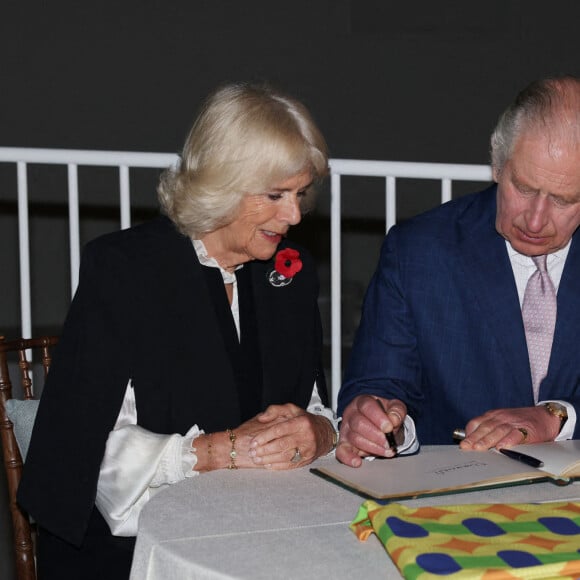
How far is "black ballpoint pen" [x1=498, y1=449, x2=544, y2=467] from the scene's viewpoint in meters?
1.80

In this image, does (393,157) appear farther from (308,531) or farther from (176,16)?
(308,531)

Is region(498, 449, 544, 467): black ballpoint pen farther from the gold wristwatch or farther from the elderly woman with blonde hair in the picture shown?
the elderly woman with blonde hair

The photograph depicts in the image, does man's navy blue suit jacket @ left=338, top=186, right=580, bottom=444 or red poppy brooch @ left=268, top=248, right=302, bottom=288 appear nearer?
man's navy blue suit jacket @ left=338, top=186, right=580, bottom=444

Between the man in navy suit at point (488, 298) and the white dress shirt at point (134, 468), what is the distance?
1.08 feet

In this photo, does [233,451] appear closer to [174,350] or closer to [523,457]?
[174,350]

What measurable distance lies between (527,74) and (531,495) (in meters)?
5.40

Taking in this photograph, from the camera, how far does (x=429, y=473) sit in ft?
5.76

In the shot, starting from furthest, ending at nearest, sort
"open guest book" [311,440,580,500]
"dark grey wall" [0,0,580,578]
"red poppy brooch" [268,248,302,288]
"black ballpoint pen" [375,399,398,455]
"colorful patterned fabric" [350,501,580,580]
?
"dark grey wall" [0,0,580,578] → "red poppy brooch" [268,248,302,288] → "black ballpoint pen" [375,399,398,455] → "open guest book" [311,440,580,500] → "colorful patterned fabric" [350,501,580,580]

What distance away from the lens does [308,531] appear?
152 centimetres

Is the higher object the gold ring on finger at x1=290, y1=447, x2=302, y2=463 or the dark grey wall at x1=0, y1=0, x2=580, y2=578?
the dark grey wall at x1=0, y1=0, x2=580, y2=578

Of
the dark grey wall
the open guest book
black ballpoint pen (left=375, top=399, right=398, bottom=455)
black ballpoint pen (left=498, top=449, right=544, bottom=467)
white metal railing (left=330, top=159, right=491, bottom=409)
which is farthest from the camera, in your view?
the dark grey wall

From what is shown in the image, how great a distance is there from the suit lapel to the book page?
391mm

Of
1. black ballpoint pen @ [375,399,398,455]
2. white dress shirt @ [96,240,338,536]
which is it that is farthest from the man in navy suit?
white dress shirt @ [96,240,338,536]

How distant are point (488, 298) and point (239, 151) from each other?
0.59 m
